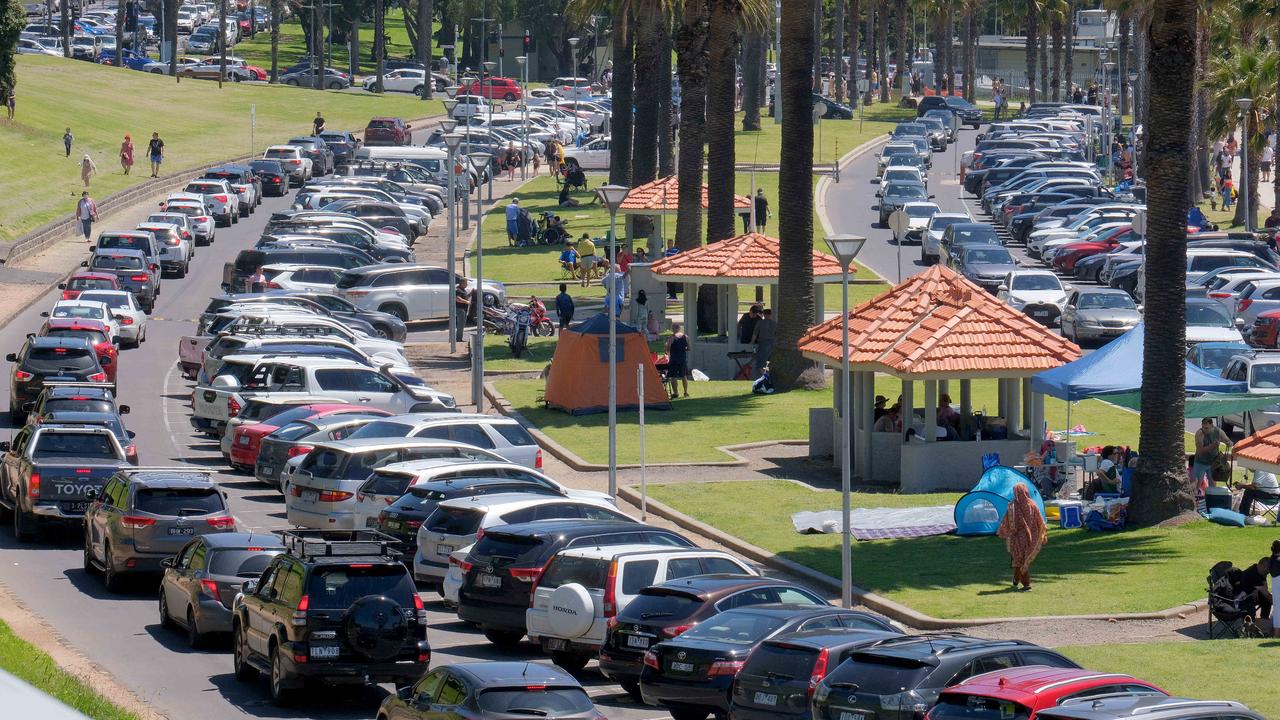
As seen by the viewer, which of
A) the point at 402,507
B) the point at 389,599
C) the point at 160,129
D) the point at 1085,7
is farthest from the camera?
the point at 1085,7

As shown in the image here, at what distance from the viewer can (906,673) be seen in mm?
14250

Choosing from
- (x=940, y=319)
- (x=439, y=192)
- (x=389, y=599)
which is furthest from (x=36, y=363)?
(x=439, y=192)

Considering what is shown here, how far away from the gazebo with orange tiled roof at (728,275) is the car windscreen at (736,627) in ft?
77.0

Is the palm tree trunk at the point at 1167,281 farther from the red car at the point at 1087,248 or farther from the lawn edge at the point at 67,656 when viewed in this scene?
the red car at the point at 1087,248

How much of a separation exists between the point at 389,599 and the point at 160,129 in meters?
84.6

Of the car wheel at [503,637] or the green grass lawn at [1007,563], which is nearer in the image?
the car wheel at [503,637]

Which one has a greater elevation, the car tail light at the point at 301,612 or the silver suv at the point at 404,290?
the silver suv at the point at 404,290

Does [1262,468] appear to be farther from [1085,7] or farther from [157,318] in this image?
[1085,7]

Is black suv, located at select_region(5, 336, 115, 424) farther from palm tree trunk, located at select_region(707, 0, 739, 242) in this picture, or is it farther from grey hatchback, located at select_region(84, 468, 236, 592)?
palm tree trunk, located at select_region(707, 0, 739, 242)

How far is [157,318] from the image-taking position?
49.6 metres

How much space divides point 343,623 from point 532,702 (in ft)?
11.6

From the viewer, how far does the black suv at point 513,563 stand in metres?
19.4

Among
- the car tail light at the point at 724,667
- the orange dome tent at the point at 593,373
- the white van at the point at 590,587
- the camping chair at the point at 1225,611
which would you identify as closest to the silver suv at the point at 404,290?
the orange dome tent at the point at 593,373

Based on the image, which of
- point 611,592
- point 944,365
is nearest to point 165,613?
point 611,592
